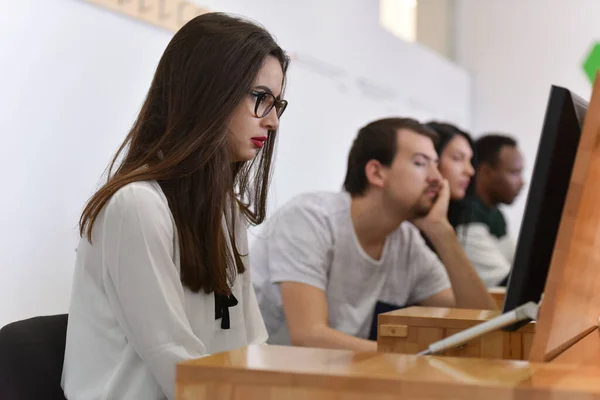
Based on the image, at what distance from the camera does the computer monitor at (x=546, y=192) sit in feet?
2.44

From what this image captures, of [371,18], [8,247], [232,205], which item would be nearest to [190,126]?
[232,205]

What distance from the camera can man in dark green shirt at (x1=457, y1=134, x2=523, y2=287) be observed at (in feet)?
10.6

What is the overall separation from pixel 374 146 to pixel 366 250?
0.27 meters

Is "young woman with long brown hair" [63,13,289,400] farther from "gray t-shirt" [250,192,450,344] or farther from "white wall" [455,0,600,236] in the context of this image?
"white wall" [455,0,600,236]

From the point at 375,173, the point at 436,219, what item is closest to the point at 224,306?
the point at 375,173

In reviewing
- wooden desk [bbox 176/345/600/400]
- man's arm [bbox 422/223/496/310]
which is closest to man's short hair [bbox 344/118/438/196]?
man's arm [bbox 422/223/496/310]

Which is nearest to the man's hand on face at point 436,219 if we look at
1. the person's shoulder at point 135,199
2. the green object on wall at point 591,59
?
the person's shoulder at point 135,199

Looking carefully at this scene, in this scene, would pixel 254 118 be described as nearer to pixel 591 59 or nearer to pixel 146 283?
pixel 146 283

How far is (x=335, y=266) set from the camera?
1.94 meters

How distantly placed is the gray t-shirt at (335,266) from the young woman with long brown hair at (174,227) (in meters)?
0.54

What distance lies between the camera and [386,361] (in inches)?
28.6

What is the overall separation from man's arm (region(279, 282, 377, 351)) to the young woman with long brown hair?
0.41m

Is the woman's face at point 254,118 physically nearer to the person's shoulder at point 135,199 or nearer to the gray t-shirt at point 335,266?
the person's shoulder at point 135,199

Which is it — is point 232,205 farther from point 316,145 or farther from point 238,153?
point 316,145
